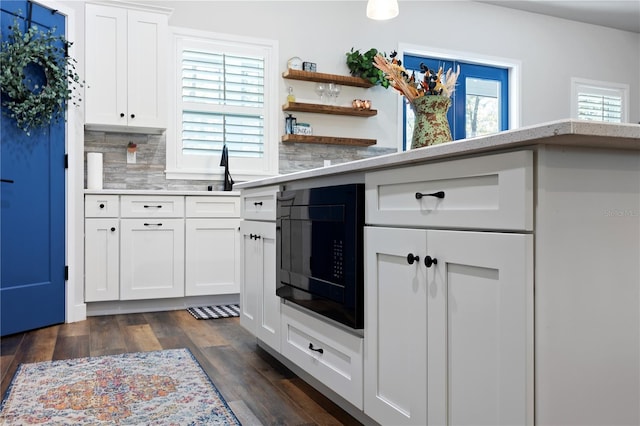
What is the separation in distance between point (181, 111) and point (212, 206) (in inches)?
35.2

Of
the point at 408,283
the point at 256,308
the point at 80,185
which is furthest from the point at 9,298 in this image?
the point at 408,283

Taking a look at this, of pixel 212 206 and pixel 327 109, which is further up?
pixel 327 109

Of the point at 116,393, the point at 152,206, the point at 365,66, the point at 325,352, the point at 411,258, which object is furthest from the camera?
the point at 365,66

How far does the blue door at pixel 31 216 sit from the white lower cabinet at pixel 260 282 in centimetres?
138

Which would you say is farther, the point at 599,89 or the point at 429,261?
the point at 599,89

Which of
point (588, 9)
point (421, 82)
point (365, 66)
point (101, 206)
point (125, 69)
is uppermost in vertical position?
point (588, 9)

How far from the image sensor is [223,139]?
15.0ft

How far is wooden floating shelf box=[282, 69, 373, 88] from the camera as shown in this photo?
4.64 meters

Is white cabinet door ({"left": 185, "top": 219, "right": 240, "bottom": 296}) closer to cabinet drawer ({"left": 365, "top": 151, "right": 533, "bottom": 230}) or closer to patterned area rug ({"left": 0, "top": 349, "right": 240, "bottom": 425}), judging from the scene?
patterned area rug ({"left": 0, "top": 349, "right": 240, "bottom": 425})

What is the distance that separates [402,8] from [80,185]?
3.29m

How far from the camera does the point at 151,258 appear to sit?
Answer: 393 centimetres

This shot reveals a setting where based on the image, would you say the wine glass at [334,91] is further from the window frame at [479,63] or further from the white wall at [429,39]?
the window frame at [479,63]

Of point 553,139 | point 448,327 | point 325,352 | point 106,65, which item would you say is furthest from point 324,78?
A: point 553,139

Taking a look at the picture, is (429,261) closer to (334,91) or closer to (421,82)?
(421,82)
